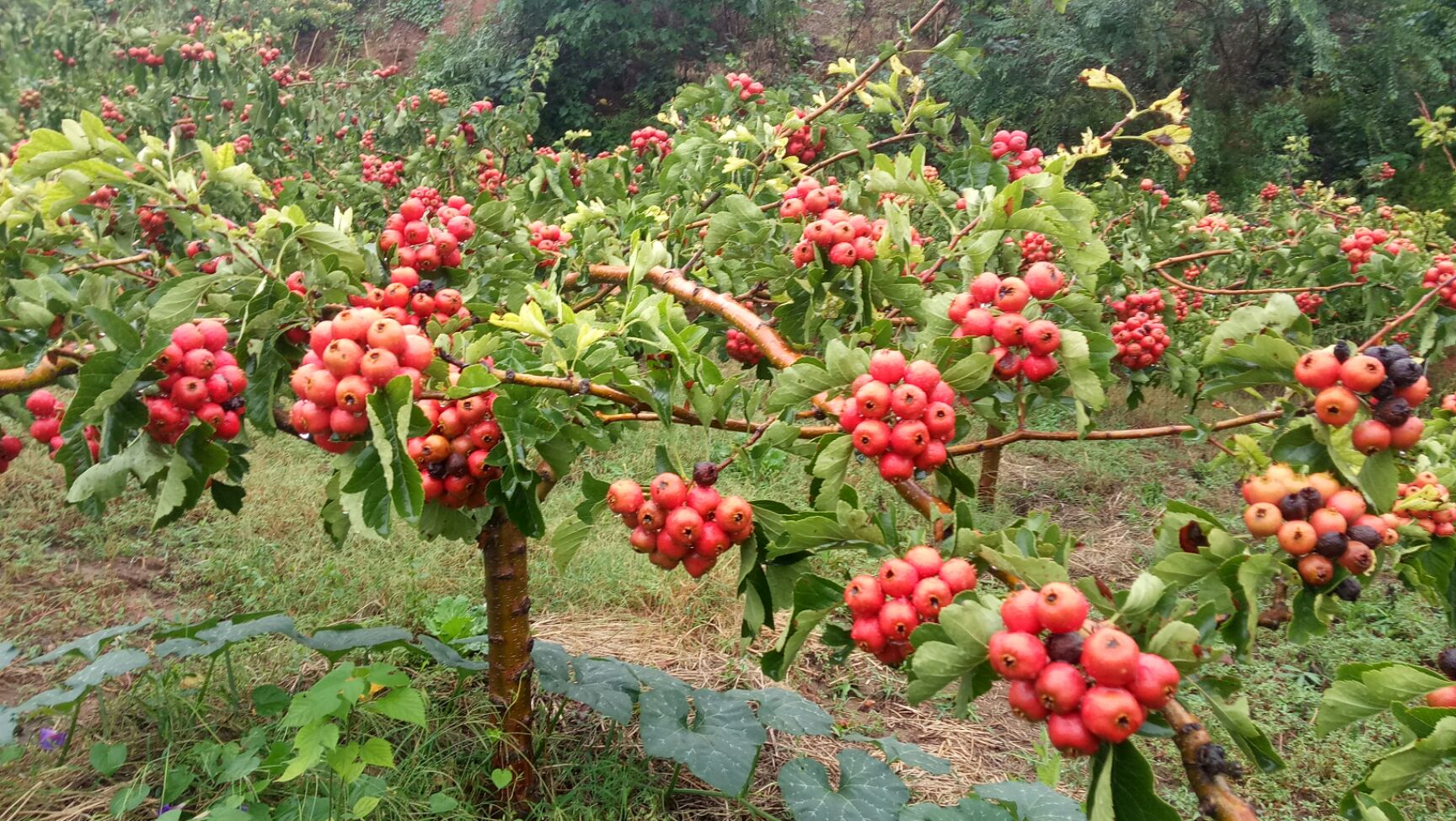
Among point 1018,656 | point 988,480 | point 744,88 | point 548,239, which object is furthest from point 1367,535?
point 988,480

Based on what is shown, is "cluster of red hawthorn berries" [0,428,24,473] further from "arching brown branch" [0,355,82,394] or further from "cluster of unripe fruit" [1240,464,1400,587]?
"cluster of unripe fruit" [1240,464,1400,587]

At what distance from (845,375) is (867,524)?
0.21 metres

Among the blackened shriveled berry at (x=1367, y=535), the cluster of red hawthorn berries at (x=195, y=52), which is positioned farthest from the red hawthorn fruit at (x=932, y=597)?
the cluster of red hawthorn berries at (x=195, y=52)

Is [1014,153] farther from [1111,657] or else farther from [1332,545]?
[1111,657]

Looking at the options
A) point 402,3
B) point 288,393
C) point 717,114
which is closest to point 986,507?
point 717,114

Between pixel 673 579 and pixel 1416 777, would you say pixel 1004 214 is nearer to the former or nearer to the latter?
pixel 1416 777

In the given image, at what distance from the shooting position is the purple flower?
234 cm

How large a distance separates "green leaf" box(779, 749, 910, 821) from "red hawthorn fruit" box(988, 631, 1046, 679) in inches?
50.1

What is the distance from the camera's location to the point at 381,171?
397cm

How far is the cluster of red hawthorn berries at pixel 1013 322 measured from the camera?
1.19 meters

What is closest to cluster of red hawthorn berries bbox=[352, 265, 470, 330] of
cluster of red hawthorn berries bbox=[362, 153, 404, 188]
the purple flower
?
the purple flower

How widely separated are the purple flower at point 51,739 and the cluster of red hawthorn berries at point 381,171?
243 centimetres

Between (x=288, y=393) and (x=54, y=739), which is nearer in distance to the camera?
(x=288, y=393)

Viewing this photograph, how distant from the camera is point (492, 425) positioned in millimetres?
1255
